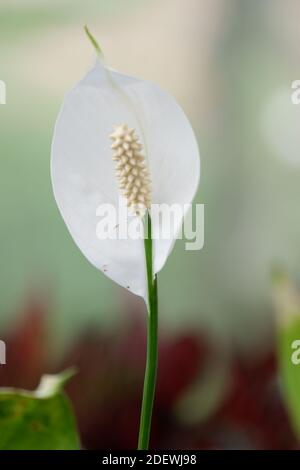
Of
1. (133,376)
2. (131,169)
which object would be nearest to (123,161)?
(131,169)

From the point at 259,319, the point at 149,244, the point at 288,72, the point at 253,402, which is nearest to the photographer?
the point at 149,244

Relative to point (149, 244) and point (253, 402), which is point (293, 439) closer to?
point (253, 402)

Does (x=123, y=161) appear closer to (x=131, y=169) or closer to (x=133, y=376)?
(x=131, y=169)

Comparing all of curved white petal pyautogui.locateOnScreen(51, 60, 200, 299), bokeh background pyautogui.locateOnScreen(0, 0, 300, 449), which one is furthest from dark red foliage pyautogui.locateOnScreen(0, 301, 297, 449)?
curved white petal pyautogui.locateOnScreen(51, 60, 200, 299)

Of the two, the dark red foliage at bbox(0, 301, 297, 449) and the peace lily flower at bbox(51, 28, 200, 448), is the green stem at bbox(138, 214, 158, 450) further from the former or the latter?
the dark red foliage at bbox(0, 301, 297, 449)

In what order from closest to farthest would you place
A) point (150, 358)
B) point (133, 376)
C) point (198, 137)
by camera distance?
point (150, 358) < point (133, 376) < point (198, 137)

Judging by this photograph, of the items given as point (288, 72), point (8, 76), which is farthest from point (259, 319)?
point (8, 76)

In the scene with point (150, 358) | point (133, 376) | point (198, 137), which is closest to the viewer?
point (150, 358)
